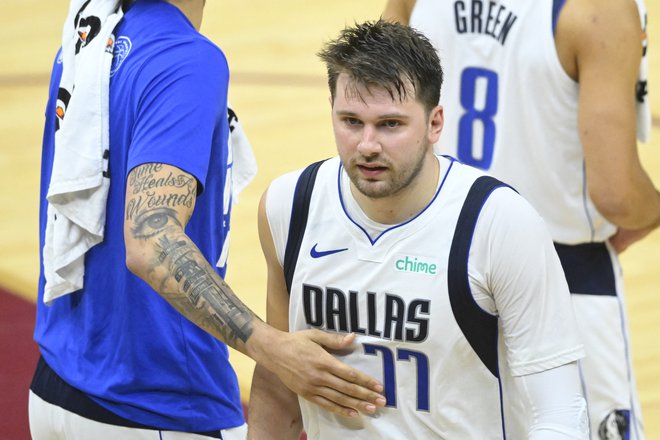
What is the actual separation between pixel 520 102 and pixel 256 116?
182 inches

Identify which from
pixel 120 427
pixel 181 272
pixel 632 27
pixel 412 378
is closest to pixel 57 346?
pixel 120 427

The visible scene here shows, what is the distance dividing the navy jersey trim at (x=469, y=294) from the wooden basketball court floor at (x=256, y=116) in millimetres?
2688

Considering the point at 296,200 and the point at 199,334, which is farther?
the point at 199,334

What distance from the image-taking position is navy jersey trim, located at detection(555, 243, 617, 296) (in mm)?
3873

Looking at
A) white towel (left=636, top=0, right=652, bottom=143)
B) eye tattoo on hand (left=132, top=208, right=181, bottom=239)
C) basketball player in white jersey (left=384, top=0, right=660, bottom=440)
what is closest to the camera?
eye tattoo on hand (left=132, top=208, right=181, bottom=239)

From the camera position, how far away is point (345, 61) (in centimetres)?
296

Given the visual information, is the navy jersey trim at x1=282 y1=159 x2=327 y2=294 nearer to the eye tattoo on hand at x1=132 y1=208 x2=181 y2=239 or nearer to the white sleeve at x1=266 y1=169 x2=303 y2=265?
the white sleeve at x1=266 y1=169 x2=303 y2=265

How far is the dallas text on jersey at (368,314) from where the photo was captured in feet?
9.52

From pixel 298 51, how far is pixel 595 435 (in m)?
5.84

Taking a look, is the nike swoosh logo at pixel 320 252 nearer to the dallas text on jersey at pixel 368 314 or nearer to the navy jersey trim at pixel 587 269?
the dallas text on jersey at pixel 368 314

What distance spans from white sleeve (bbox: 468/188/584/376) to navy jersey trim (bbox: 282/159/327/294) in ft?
1.53

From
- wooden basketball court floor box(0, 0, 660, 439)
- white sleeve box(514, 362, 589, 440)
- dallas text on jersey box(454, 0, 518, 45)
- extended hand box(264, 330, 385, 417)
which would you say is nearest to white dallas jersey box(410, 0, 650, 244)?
dallas text on jersey box(454, 0, 518, 45)

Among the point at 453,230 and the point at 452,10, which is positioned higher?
the point at 452,10

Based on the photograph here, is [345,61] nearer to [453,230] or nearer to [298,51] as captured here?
[453,230]
